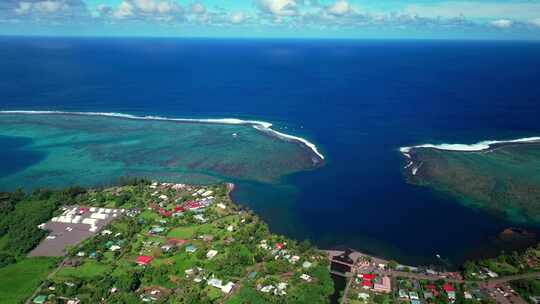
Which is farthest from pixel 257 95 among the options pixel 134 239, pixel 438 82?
pixel 134 239

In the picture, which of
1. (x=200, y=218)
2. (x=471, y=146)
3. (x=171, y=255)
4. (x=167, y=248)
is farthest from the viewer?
(x=471, y=146)

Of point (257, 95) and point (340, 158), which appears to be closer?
point (340, 158)

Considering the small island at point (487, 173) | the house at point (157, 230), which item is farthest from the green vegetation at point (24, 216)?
the small island at point (487, 173)

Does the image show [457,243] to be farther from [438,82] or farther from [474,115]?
[438,82]

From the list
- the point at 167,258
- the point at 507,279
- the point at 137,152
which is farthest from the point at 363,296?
the point at 137,152

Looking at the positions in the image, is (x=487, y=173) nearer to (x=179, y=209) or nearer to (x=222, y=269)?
(x=222, y=269)

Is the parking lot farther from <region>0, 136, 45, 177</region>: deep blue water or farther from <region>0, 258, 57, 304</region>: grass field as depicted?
Answer: <region>0, 136, 45, 177</region>: deep blue water

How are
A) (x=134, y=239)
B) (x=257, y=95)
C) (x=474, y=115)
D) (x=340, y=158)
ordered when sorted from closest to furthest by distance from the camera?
(x=134, y=239) < (x=340, y=158) < (x=474, y=115) < (x=257, y=95)
